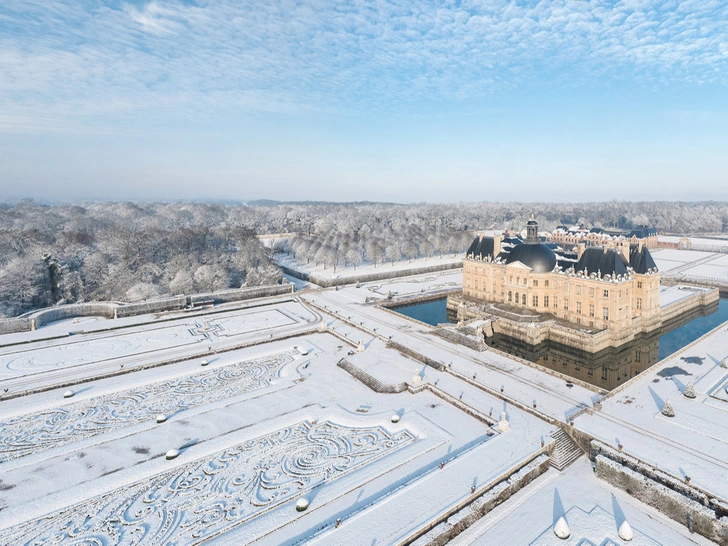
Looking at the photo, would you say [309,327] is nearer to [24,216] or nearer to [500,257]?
[500,257]

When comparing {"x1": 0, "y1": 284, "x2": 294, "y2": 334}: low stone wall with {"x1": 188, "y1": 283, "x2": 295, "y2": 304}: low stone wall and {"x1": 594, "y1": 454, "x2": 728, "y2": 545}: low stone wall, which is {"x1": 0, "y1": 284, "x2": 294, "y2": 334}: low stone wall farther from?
{"x1": 594, "y1": 454, "x2": 728, "y2": 545}: low stone wall

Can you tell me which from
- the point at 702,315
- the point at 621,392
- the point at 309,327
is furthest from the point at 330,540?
the point at 702,315

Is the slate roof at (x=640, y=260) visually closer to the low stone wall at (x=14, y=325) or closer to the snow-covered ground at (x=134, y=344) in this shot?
the snow-covered ground at (x=134, y=344)

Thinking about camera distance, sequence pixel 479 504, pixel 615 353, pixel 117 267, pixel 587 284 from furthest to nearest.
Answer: pixel 117 267
pixel 587 284
pixel 615 353
pixel 479 504

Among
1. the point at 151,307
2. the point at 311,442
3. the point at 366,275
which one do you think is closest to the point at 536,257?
the point at 366,275

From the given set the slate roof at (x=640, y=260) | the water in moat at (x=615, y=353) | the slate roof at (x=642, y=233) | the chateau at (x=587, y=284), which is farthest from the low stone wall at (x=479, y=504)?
the slate roof at (x=642, y=233)

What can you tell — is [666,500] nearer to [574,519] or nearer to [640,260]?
[574,519]
